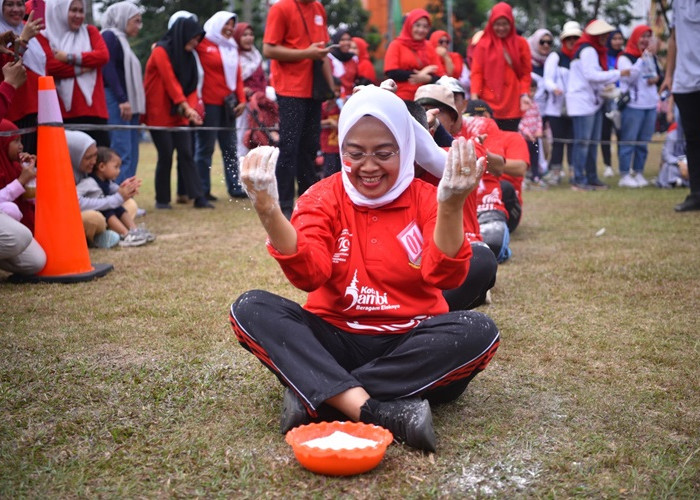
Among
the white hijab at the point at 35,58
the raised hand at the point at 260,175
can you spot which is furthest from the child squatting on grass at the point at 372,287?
the white hijab at the point at 35,58

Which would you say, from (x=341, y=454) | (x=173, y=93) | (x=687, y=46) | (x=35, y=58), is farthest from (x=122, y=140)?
(x=341, y=454)

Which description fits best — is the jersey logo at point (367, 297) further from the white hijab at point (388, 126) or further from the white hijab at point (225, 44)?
Answer: the white hijab at point (225, 44)

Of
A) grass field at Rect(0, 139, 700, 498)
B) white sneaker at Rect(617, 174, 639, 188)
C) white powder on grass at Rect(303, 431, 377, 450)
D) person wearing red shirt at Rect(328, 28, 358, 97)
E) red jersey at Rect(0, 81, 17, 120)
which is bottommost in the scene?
white sneaker at Rect(617, 174, 639, 188)

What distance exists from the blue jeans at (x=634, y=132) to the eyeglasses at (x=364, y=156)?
8693 millimetres

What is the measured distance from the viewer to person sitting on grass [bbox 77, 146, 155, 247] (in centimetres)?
625

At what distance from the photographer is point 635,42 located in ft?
35.7

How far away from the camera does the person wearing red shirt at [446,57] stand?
8969mm

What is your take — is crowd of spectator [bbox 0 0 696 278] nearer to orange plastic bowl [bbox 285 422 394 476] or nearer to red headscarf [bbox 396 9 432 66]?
red headscarf [bbox 396 9 432 66]

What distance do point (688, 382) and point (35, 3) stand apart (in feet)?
19.3

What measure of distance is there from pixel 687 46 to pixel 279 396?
5.99m

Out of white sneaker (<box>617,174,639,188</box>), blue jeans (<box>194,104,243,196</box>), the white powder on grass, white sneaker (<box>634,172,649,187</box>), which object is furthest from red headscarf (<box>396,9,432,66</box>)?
the white powder on grass

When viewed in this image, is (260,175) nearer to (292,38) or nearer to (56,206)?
(56,206)

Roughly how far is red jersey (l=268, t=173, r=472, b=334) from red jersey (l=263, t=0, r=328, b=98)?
4010mm

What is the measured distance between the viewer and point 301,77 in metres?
6.68
